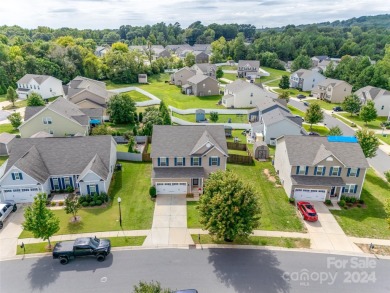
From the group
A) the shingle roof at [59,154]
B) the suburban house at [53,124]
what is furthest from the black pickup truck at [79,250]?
the suburban house at [53,124]

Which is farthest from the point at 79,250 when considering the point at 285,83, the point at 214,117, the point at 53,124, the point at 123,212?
the point at 285,83

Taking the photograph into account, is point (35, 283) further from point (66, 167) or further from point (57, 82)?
point (57, 82)

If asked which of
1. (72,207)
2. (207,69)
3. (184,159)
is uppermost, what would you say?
(207,69)

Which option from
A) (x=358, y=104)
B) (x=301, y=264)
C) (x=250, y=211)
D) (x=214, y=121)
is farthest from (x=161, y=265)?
(x=358, y=104)

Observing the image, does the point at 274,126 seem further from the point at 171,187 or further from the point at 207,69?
the point at 207,69

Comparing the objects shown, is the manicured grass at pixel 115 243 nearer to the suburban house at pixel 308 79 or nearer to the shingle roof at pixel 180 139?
the shingle roof at pixel 180 139
